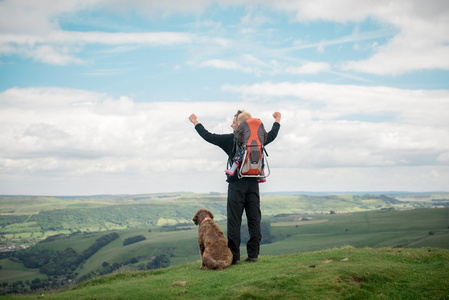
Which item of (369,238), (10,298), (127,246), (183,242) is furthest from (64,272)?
(10,298)

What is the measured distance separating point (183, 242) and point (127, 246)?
2403 centimetres

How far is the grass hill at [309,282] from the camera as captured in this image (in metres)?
8.83

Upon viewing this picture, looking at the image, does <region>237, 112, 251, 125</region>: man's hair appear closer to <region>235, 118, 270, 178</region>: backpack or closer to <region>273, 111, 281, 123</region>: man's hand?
<region>235, 118, 270, 178</region>: backpack

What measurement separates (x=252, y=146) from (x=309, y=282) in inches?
180

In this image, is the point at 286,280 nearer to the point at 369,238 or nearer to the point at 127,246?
the point at 369,238

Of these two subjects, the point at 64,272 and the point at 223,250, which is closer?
the point at 223,250

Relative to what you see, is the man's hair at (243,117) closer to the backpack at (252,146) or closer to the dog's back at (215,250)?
the backpack at (252,146)

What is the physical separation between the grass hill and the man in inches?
30.1

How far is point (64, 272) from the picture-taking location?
122m

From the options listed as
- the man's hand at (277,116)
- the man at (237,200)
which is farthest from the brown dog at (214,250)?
the man's hand at (277,116)

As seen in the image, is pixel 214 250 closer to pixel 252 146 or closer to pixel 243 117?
pixel 252 146

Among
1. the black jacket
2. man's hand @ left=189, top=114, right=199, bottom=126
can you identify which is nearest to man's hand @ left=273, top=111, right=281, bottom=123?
the black jacket

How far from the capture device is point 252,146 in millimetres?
11906

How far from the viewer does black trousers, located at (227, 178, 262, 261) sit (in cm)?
1216
